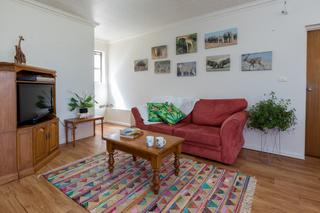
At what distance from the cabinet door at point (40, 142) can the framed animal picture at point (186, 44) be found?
2.97 m

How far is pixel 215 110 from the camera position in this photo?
3.17 m

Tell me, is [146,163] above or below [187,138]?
below

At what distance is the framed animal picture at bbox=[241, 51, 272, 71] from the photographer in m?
2.95

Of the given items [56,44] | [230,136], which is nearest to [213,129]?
[230,136]

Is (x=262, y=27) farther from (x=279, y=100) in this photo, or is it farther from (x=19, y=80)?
(x=19, y=80)

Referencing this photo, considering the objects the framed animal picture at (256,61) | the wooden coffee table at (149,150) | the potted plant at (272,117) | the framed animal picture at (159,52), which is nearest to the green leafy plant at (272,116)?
the potted plant at (272,117)

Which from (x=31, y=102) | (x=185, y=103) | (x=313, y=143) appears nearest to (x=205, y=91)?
(x=185, y=103)

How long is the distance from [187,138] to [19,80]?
7.91 feet

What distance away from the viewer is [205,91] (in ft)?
12.0

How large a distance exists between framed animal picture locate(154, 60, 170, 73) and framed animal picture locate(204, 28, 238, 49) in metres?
1.03

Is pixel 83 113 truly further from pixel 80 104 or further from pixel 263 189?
pixel 263 189

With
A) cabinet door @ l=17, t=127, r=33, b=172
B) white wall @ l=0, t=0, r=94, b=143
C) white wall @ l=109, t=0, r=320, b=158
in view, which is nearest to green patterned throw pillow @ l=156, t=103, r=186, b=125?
white wall @ l=109, t=0, r=320, b=158

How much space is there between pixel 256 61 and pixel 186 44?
1461 mm

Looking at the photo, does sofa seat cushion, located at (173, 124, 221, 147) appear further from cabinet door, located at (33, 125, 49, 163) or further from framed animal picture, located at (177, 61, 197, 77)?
cabinet door, located at (33, 125, 49, 163)
